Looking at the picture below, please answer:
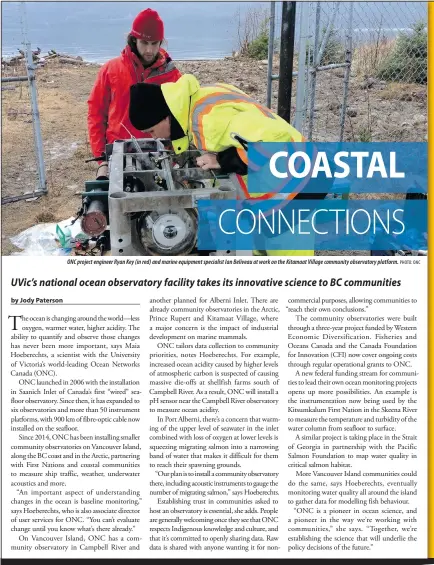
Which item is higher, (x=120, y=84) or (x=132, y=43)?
(x=132, y=43)

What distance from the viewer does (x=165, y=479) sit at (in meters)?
2.55

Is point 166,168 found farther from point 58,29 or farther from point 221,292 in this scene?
point 58,29

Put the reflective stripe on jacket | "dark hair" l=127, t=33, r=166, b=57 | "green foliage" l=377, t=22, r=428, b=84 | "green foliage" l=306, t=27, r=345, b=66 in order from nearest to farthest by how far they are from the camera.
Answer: the reflective stripe on jacket, "dark hair" l=127, t=33, r=166, b=57, "green foliage" l=306, t=27, r=345, b=66, "green foliage" l=377, t=22, r=428, b=84

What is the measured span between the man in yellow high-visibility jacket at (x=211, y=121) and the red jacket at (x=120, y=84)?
131cm

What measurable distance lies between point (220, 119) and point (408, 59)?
277 inches

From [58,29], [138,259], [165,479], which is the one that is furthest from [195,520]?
[58,29]

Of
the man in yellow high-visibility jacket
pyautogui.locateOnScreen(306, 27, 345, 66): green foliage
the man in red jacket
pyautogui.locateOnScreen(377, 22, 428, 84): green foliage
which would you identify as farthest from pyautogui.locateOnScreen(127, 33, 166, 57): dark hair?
pyautogui.locateOnScreen(377, 22, 428, 84): green foliage

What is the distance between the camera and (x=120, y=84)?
4512 millimetres

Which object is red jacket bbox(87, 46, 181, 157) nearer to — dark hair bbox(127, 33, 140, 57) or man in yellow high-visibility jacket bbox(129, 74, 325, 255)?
dark hair bbox(127, 33, 140, 57)

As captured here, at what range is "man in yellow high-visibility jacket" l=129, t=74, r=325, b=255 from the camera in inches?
108

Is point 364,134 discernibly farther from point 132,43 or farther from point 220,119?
point 220,119

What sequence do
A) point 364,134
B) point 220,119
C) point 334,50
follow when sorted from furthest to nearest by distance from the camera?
1. point 334,50
2. point 364,134
3. point 220,119

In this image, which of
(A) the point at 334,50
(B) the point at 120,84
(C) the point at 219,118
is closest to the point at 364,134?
(A) the point at 334,50

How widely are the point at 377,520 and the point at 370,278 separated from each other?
39.4 inches
